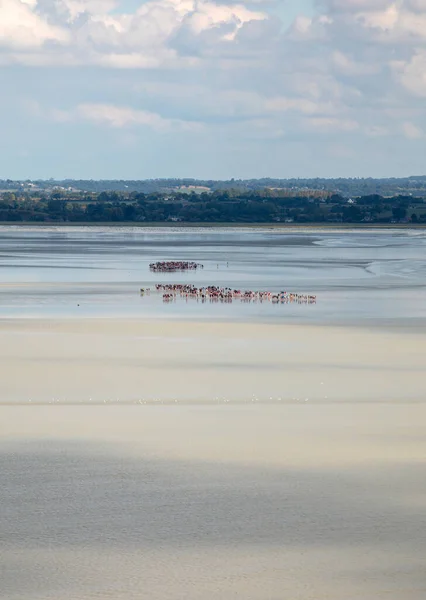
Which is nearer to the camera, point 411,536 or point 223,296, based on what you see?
point 411,536

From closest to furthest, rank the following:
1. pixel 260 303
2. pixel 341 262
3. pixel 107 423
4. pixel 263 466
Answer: pixel 263 466
pixel 107 423
pixel 260 303
pixel 341 262

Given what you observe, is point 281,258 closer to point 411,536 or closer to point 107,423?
point 107,423

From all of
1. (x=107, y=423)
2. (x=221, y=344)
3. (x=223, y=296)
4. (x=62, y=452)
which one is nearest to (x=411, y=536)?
(x=62, y=452)

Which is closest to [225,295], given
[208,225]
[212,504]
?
[212,504]

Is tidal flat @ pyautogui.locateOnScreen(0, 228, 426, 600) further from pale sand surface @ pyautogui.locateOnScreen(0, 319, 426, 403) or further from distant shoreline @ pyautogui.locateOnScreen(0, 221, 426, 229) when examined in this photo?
distant shoreline @ pyautogui.locateOnScreen(0, 221, 426, 229)

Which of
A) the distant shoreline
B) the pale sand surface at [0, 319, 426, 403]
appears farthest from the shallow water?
the distant shoreline
